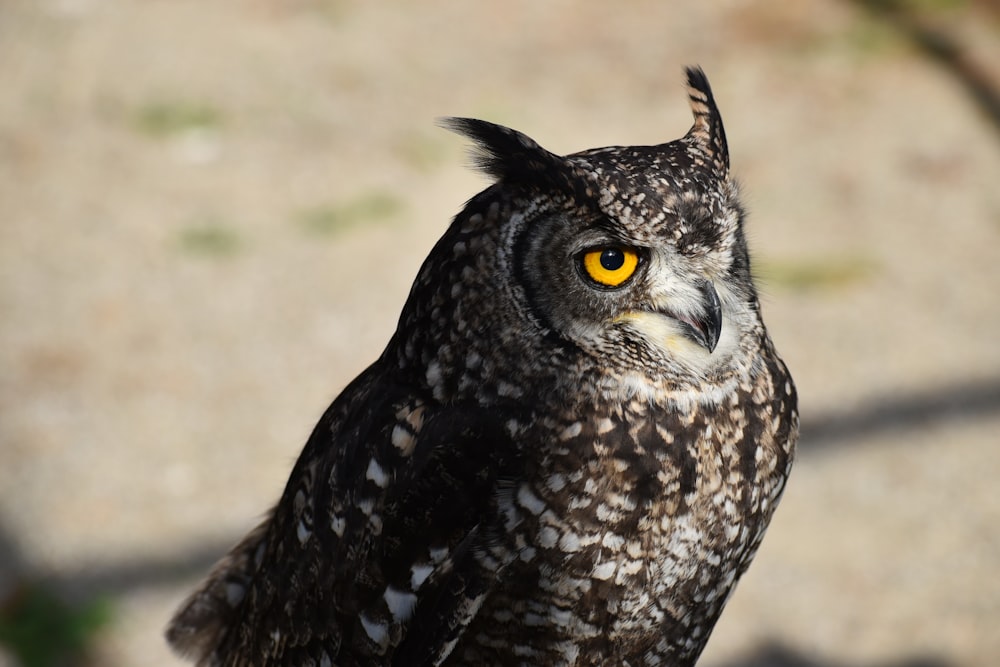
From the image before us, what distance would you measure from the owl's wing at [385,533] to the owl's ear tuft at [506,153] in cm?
45

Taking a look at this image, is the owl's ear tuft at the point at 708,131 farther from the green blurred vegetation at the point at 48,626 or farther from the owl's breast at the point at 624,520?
the green blurred vegetation at the point at 48,626

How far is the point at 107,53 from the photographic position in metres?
7.50

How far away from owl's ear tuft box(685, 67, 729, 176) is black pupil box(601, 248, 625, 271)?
0.88 feet

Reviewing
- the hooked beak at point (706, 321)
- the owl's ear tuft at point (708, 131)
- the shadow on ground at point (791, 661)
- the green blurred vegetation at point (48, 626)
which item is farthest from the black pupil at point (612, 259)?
the green blurred vegetation at point (48, 626)

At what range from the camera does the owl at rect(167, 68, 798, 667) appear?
79.9 inches

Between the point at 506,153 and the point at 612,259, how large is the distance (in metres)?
0.27

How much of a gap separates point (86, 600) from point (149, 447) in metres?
0.83

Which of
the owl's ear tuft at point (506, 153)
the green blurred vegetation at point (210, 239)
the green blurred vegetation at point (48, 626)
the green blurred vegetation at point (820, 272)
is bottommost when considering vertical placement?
the green blurred vegetation at point (48, 626)

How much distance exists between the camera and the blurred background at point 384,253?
15.3 ft

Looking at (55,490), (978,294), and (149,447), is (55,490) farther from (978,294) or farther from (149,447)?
(978,294)

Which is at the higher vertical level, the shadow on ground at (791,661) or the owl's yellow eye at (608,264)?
the shadow on ground at (791,661)

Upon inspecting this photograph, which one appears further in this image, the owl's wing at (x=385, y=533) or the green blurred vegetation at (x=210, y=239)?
the green blurred vegetation at (x=210, y=239)

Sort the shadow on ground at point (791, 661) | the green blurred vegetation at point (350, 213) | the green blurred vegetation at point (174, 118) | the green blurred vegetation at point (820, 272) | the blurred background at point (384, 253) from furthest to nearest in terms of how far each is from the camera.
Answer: the green blurred vegetation at point (174, 118)
the green blurred vegetation at point (350, 213)
the green blurred vegetation at point (820, 272)
the blurred background at point (384, 253)
the shadow on ground at point (791, 661)

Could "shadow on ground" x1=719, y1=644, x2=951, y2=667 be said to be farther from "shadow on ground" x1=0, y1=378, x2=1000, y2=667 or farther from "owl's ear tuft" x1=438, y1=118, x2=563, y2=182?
"owl's ear tuft" x1=438, y1=118, x2=563, y2=182
